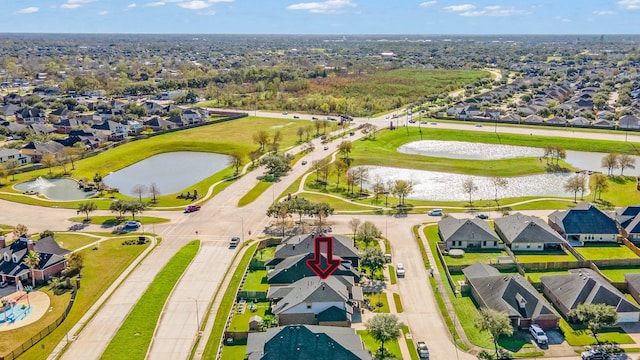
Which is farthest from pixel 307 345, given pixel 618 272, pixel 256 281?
pixel 618 272

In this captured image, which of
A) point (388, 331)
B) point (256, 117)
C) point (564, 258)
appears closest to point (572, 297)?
point (564, 258)

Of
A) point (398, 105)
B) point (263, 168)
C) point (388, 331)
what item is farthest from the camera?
point (398, 105)

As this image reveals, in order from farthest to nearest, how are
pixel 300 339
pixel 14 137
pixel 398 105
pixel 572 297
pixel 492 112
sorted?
pixel 398 105 < pixel 492 112 < pixel 14 137 < pixel 572 297 < pixel 300 339

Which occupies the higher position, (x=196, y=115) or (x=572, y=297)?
(x=196, y=115)

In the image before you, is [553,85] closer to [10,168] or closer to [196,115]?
[196,115]

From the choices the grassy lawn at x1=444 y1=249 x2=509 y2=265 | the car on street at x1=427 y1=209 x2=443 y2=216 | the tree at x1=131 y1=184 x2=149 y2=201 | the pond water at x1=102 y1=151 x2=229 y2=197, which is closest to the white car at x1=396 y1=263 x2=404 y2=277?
the grassy lawn at x1=444 y1=249 x2=509 y2=265

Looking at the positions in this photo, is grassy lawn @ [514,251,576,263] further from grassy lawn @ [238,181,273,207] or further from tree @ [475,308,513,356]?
grassy lawn @ [238,181,273,207]

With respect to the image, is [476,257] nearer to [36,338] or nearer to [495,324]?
[495,324]
